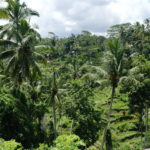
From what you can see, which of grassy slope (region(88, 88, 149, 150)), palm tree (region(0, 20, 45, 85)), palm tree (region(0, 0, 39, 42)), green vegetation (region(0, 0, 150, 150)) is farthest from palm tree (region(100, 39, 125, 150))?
palm tree (region(0, 0, 39, 42))

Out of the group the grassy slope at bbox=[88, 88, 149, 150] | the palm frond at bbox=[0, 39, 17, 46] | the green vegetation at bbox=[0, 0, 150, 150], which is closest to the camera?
the green vegetation at bbox=[0, 0, 150, 150]

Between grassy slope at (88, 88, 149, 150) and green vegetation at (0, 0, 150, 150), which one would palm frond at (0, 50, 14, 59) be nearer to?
green vegetation at (0, 0, 150, 150)

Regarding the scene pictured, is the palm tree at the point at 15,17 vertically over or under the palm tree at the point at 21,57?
over

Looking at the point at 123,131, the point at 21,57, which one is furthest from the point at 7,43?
the point at 123,131

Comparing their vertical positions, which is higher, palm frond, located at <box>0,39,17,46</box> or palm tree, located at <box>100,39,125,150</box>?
palm frond, located at <box>0,39,17,46</box>

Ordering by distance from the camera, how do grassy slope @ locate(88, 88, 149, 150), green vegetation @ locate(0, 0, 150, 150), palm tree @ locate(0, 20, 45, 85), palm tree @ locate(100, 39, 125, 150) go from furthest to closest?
grassy slope @ locate(88, 88, 149, 150), palm tree @ locate(100, 39, 125, 150), palm tree @ locate(0, 20, 45, 85), green vegetation @ locate(0, 0, 150, 150)

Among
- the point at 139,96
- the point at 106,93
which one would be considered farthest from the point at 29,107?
the point at 106,93

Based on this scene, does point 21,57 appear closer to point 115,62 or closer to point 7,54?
point 7,54

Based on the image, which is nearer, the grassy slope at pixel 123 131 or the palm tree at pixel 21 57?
the palm tree at pixel 21 57

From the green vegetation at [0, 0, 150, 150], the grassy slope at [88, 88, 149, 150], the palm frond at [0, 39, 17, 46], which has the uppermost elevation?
the palm frond at [0, 39, 17, 46]

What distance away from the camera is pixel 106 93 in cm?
4778

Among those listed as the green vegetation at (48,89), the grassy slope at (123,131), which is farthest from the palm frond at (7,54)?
the grassy slope at (123,131)

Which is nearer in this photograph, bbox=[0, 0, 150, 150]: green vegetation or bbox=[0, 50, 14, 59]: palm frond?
bbox=[0, 0, 150, 150]: green vegetation

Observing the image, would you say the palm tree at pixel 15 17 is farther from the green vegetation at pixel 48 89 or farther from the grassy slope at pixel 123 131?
the grassy slope at pixel 123 131
